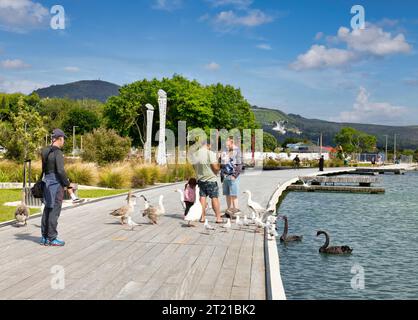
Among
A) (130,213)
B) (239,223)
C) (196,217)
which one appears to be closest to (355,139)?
(239,223)

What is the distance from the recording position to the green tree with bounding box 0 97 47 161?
23.3 meters

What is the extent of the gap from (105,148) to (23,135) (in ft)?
19.9

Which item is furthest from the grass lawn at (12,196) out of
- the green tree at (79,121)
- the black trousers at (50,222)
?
the green tree at (79,121)

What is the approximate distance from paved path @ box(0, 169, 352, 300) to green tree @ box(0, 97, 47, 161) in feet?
40.1

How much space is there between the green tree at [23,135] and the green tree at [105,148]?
177 inches

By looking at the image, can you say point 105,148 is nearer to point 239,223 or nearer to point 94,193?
point 94,193

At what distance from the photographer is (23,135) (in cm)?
2309

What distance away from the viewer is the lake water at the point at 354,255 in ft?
30.2

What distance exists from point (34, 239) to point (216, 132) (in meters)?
56.4

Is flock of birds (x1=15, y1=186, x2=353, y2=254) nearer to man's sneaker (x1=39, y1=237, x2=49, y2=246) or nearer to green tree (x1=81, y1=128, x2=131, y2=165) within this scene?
man's sneaker (x1=39, y1=237, x2=49, y2=246)

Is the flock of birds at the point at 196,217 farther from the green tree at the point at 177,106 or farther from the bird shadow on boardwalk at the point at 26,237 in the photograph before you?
the green tree at the point at 177,106

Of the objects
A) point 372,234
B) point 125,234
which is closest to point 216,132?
point 372,234

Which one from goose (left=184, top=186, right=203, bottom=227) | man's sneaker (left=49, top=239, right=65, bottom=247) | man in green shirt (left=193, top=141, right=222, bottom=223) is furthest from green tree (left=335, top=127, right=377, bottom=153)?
man's sneaker (left=49, top=239, right=65, bottom=247)
